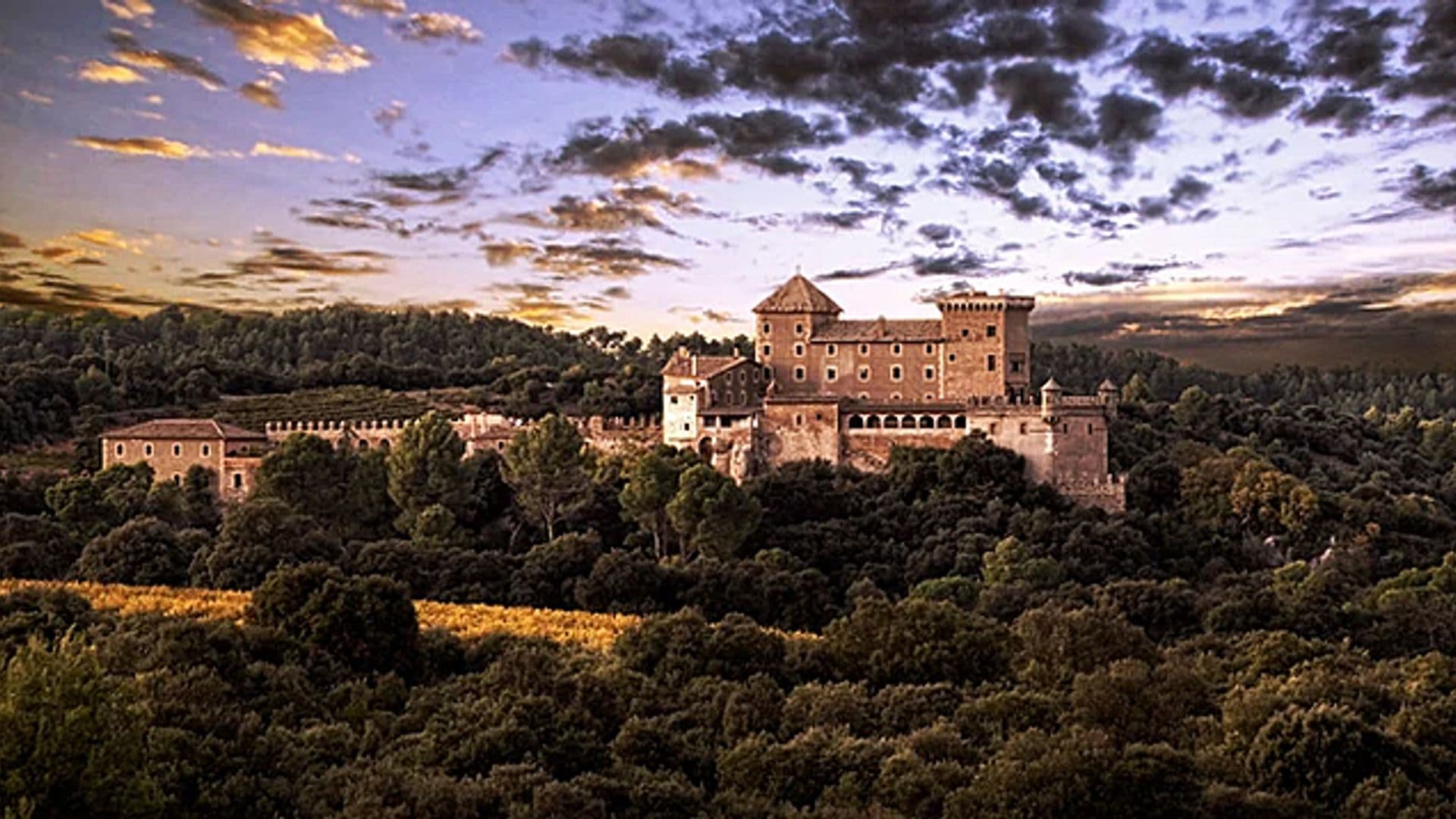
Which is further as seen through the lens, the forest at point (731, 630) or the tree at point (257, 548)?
the tree at point (257, 548)

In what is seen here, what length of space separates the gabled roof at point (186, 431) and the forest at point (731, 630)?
2.39 metres

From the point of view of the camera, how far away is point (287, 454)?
4888 centimetres

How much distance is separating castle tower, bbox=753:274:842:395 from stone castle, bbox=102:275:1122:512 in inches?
2.1

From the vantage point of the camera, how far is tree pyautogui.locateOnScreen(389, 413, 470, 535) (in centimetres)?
4869

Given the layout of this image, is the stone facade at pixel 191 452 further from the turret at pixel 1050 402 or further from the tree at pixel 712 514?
the turret at pixel 1050 402

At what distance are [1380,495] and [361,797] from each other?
49949mm

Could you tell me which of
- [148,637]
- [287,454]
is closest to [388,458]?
[287,454]

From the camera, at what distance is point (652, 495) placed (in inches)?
1795

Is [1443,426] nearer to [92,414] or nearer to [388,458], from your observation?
[388,458]

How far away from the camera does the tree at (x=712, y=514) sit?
43.8 meters

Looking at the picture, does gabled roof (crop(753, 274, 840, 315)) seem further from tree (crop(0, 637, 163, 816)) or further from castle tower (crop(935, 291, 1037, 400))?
tree (crop(0, 637, 163, 816))

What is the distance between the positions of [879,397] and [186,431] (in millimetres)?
27713

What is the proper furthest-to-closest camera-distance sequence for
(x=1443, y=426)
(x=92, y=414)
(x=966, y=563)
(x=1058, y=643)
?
(x=1443, y=426), (x=92, y=414), (x=966, y=563), (x=1058, y=643)

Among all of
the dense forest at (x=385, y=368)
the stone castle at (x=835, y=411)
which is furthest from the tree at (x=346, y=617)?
the dense forest at (x=385, y=368)
